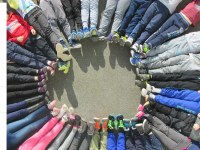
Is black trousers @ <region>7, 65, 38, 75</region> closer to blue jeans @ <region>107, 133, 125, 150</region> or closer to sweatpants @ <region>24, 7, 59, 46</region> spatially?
sweatpants @ <region>24, 7, 59, 46</region>

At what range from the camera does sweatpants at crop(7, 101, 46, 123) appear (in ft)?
19.2

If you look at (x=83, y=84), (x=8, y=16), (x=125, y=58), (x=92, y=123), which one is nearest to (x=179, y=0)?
(x=125, y=58)

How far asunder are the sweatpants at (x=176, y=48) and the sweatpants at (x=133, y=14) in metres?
0.65

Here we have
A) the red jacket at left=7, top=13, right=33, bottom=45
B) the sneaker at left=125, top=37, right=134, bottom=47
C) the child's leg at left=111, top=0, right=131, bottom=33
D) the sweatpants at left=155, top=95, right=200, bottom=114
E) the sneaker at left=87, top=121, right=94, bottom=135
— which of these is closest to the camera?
the sweatpants at left=155, top=95, right=200, bottom=114

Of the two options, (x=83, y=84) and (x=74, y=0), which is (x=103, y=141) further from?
(x=74, y=0)

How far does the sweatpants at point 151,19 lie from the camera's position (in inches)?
248

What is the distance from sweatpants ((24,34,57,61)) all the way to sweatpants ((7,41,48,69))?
0.12 metres

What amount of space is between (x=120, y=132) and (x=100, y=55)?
1639mm

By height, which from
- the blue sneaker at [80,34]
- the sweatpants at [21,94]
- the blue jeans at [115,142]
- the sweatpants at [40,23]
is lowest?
the blue jeans at [115,142]

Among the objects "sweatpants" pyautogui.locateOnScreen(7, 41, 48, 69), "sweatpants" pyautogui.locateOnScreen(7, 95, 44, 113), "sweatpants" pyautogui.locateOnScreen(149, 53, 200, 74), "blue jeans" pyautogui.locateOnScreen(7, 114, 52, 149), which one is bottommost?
"blue jeans" pyautogui.locateOnScreen(7, 114, 52, 149)

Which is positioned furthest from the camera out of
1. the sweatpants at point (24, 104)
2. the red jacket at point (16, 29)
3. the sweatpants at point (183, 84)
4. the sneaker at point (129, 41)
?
the sneaker at point (129, 41)

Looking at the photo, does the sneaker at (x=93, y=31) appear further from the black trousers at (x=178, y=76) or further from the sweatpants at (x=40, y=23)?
the black trousers at (x=178, y=76)

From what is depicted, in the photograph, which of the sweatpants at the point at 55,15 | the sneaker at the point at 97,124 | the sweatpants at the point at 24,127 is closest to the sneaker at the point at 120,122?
the sneaker at the point at 97,124

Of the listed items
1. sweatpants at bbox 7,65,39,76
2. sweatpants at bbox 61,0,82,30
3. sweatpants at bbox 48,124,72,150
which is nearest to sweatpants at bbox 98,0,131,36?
sweatpants at bbox 61,0,82,30
